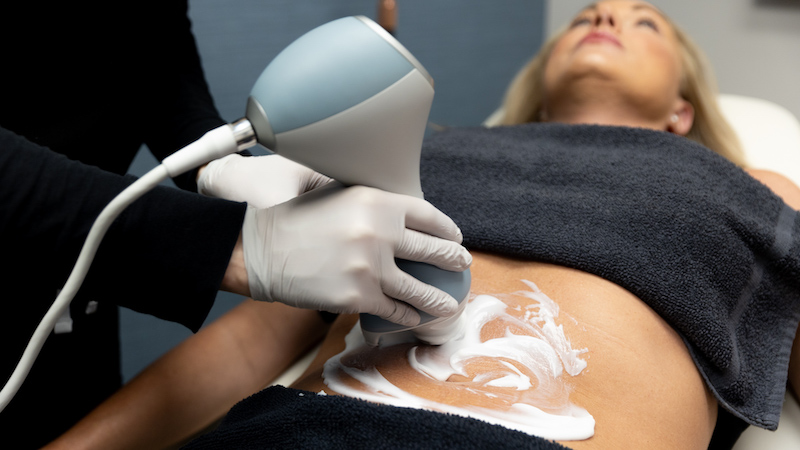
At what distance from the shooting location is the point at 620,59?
132cm

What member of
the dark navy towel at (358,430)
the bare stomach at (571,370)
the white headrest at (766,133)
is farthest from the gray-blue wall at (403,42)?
the dark navy towel at (358,430)

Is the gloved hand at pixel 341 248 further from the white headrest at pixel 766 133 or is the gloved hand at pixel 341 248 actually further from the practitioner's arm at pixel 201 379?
the white headrest at pixel 766 133

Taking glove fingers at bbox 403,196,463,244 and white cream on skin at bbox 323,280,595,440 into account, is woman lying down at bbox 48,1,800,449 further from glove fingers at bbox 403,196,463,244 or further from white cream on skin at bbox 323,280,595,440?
glove fingers at bbox 403,196,463,244

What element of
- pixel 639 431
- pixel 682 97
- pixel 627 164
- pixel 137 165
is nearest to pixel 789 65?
pixel 682 97

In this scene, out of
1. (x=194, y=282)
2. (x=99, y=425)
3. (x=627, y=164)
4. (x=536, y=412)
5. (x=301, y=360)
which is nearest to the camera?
(x=194, y=282)

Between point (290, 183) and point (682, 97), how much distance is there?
1217 millimetres

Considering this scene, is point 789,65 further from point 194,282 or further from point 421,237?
point 194,282

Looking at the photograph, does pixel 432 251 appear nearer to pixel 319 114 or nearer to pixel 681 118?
pixel 319 114

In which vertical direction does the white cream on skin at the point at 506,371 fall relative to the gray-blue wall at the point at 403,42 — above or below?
below

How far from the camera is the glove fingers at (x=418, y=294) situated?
25.1 inches

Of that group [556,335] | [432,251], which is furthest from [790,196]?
[432,251]

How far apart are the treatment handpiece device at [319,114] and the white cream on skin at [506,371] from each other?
308 mm

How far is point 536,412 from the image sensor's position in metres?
0.70

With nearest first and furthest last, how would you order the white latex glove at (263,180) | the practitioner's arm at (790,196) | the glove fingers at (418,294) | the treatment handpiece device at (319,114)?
the treatment handpiece device at (319,114), the glove fingers at (418,294), the white latex glove at (263,180), the practitioner's arm at (790,196)
